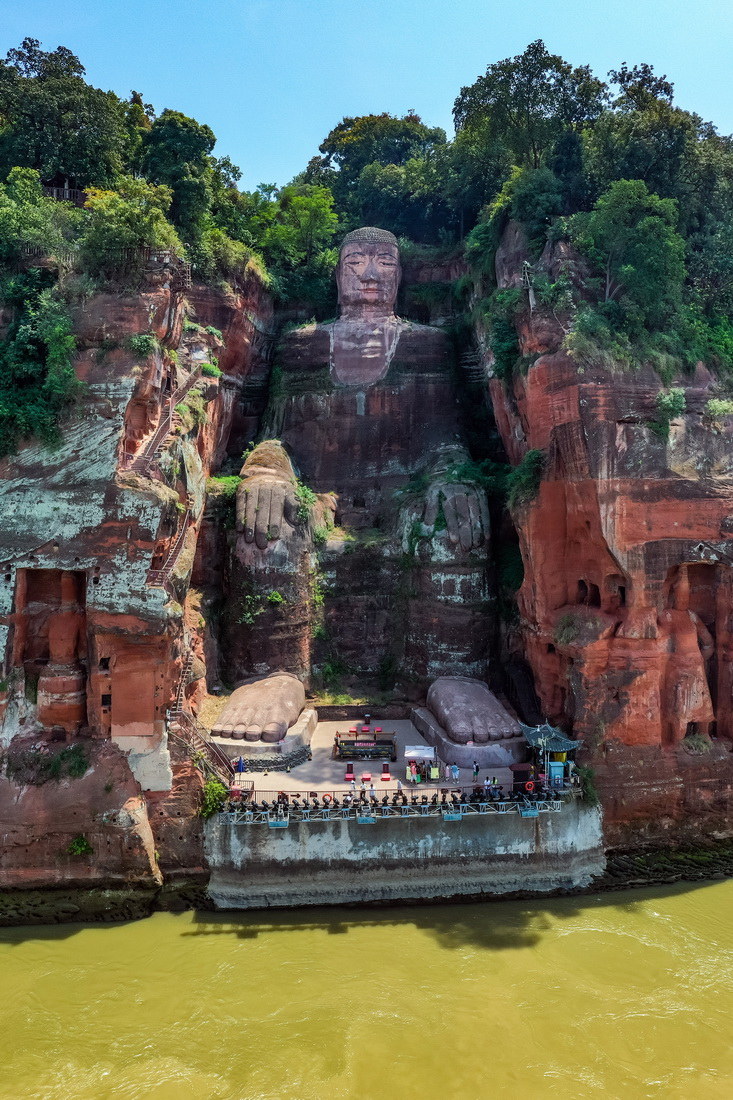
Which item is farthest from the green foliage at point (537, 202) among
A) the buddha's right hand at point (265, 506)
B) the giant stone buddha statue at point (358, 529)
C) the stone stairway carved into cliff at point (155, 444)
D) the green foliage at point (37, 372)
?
the green foliage at point (37, 372)

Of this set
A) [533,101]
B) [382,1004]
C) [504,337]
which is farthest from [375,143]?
[382,1004]

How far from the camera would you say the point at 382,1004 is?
38.4 ft

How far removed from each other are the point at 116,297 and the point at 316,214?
14286 mm

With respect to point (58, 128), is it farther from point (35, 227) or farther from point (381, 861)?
point (381, 861)

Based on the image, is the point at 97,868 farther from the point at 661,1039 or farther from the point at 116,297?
the point at 116,297

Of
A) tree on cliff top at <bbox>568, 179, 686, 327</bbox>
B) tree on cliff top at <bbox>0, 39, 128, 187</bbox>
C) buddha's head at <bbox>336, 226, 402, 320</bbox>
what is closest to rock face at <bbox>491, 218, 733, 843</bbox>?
tree on cliff top at <bbox>568, 179, 686, 327</bbox>

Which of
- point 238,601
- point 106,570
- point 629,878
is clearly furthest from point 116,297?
point 629,878

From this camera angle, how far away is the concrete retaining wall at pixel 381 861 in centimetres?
1461

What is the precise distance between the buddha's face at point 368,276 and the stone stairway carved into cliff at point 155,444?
29.6 ft

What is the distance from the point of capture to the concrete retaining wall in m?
14.6

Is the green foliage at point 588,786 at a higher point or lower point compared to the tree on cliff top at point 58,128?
lower

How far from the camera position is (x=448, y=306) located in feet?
91.5

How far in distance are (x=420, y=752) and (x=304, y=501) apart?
8.69 metres

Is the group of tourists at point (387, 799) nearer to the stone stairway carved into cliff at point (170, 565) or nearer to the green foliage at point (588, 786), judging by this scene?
the green foliage at point (588, 786)
